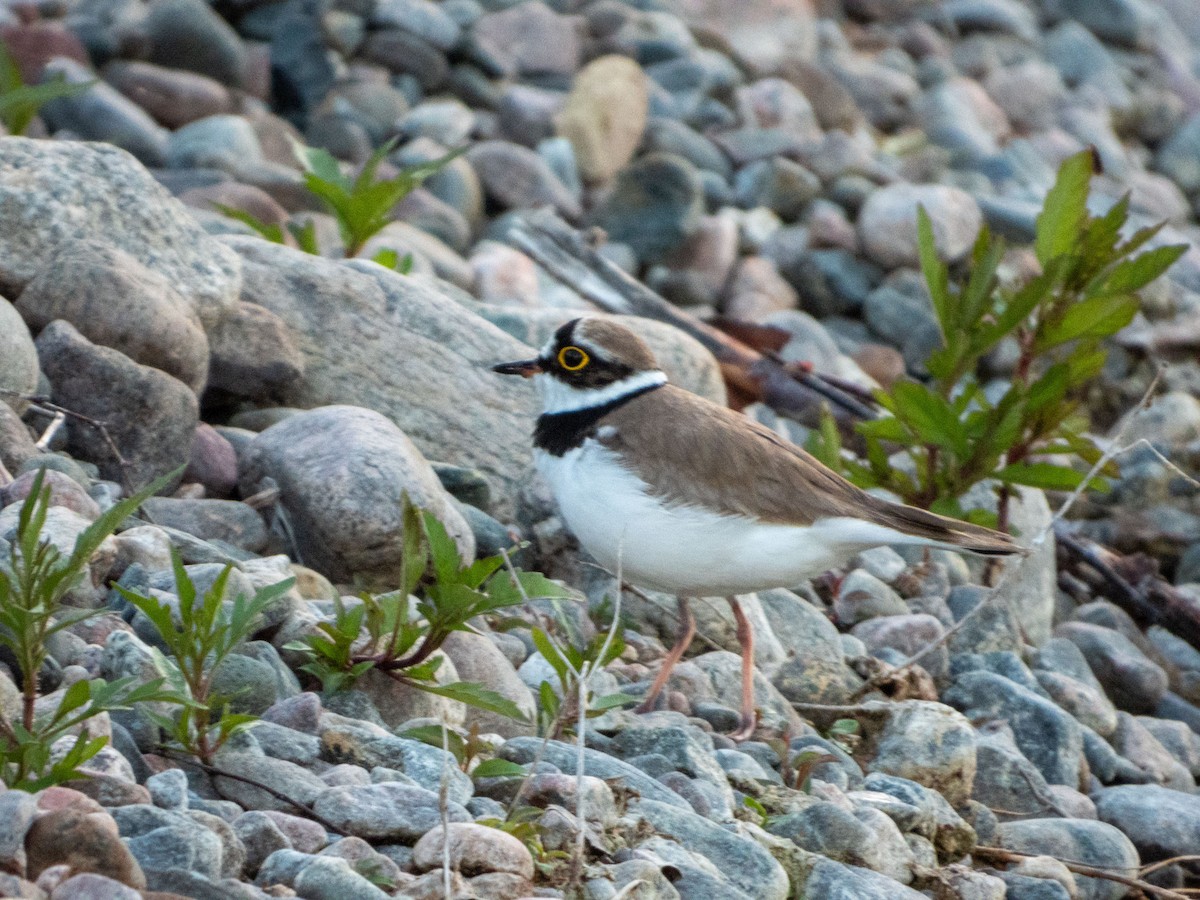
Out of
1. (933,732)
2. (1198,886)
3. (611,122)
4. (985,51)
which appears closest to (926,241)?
(933,732)

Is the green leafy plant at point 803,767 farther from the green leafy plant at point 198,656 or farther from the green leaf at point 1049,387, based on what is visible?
the green leaf at point 1049,387

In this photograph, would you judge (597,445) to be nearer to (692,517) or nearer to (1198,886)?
(692,517)

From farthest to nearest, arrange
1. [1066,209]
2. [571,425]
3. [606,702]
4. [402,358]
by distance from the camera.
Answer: [1066,209], [402,358], [571,425], [606,702]

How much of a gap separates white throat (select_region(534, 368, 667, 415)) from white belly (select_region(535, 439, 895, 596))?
0.97 feet

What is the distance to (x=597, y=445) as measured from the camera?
5223 mm

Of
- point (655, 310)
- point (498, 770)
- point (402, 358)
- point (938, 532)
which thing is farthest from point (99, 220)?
point (655, 310)

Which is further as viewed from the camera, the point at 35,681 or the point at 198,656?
the point at 198,656

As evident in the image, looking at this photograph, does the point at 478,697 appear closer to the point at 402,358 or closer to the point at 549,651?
the point at 549,651

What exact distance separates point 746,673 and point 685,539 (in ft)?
1.79

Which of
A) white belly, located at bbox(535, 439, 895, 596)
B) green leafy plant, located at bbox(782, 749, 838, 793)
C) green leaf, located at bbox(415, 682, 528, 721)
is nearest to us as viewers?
green leaf, located at bbox(415, 682, 528, 721)

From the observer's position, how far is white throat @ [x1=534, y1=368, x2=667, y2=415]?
17.9 ft

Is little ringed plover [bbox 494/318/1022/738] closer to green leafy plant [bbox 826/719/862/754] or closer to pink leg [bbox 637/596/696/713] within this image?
pink leg [bbox 637/596/696/713]

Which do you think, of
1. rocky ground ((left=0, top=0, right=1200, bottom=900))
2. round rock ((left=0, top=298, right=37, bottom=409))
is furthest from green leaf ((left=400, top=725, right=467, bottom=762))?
round rock ((left=0, top=298, right=37, bottom=409))

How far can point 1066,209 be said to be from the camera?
22.5ft
